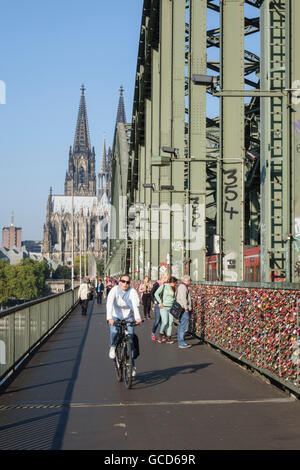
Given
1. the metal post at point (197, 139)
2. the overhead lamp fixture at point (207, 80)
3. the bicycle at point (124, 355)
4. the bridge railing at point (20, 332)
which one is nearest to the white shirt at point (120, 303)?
the bicycle at point (124, 355)

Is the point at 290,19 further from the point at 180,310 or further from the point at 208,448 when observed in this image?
the point at 208,448

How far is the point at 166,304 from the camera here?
16.6 metres

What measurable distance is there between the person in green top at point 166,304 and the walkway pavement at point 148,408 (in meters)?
3.37

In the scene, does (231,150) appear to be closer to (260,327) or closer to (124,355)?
(260,327)

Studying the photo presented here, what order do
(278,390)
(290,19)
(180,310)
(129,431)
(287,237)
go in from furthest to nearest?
(180,310), (290,19), (287,237), (278,390), (129,431)

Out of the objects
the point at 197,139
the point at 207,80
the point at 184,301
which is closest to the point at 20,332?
the point at 184,301

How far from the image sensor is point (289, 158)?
36.0 feet

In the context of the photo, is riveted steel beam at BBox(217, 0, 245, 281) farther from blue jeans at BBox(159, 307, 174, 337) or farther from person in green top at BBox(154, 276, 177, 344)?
blue jeans at BBox(159, 307, 174, 337)

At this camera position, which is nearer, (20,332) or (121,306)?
(121,306)

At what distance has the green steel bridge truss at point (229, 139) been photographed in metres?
11.4

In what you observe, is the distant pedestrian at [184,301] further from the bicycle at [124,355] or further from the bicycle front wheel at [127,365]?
the bicycle front wheel at [127,365]

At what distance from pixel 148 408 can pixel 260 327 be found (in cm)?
266

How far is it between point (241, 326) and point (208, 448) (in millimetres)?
5660
